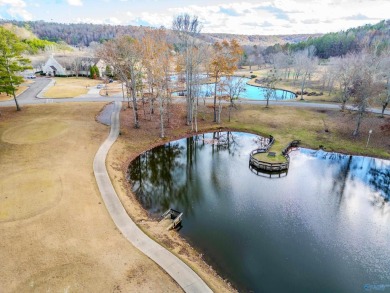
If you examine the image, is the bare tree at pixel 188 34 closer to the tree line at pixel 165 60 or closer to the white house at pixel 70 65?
the tree line at pixel 165 60

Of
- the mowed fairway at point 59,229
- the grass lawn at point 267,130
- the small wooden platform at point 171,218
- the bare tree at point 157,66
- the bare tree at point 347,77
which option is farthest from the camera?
the bare tree at point 347,77

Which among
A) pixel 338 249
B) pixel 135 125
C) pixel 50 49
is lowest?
pixel 338 249

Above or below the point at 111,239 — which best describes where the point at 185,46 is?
above

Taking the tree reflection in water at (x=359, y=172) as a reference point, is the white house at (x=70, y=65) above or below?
above

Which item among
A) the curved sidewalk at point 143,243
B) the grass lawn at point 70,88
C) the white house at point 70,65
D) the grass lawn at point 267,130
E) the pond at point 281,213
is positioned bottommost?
the pond at point 281,213

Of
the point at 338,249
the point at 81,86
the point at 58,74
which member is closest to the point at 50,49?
the point at 58,74

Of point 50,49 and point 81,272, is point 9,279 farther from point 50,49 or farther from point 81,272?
point 50,49

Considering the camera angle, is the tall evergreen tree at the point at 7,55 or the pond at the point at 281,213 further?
the tall evergreen tree at the point at 7,55

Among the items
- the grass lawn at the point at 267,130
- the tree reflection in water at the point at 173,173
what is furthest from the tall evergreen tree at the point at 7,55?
the tree reflection in water at the point at 173,173
